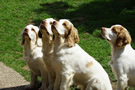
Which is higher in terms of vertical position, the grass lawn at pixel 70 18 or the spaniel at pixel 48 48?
the spaniel at pixel 48 48

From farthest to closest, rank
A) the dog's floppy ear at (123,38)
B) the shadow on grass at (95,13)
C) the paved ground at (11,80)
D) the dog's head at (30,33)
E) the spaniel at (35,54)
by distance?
the shadow on grass at (95,13) → the paved ground at (11,80) → the spaniel at (35,54) → the dog's head at (30,33) → the dog's floppy ear at (123,38)

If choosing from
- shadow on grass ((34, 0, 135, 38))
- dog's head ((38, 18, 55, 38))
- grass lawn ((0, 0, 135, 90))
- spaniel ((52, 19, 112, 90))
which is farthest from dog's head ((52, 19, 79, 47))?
shadow on grass ((34, 0, 135, 38))

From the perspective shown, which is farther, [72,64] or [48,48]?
[48,48]

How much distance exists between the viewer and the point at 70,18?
44.9ft

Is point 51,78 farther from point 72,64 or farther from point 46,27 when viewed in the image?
point 46,27

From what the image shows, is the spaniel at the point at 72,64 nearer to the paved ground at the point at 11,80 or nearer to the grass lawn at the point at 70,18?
the paved ground at the point at 11,80

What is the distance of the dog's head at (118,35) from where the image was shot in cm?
612

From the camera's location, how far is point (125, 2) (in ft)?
52.2

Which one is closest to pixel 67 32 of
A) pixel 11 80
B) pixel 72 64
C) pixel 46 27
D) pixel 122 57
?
pixel 46 27

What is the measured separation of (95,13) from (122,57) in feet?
27.3

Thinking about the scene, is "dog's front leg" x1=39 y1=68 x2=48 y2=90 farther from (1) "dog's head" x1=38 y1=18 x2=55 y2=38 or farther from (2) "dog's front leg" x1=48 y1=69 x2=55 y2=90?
(1) "dog's head" x1=38 y1=18 x2=55 y2=38

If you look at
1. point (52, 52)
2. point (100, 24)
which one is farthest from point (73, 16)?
point (52, 52)

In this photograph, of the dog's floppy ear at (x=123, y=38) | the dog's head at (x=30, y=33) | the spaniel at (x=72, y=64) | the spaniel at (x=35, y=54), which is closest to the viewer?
the spaniel at (x=72, y=64)

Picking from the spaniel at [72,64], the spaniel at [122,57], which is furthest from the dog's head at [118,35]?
the spaniel at [72,64]
